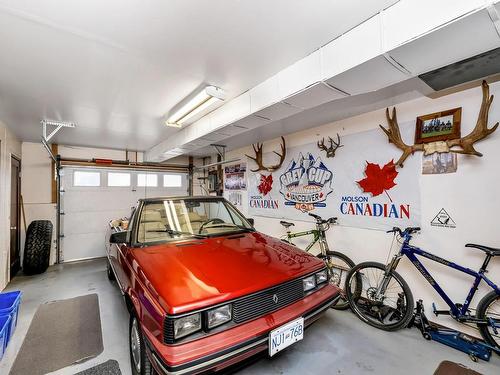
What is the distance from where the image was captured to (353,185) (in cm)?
313

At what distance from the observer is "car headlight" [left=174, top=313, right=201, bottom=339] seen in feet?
4.19

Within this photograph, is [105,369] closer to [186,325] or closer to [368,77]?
[186,325]

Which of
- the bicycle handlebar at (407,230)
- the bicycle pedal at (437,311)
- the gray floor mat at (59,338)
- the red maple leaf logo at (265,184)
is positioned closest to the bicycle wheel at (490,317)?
the bicycle pedal at (437,311)

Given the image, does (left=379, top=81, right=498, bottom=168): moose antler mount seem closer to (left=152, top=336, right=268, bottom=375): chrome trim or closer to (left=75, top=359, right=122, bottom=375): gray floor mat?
(left=152, top=336, right=268, bottom=375): chrome trim

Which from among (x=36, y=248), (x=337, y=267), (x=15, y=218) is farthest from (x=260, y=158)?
(x=15, y=218)

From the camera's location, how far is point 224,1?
1.34m

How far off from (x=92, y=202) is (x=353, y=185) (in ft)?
19.1

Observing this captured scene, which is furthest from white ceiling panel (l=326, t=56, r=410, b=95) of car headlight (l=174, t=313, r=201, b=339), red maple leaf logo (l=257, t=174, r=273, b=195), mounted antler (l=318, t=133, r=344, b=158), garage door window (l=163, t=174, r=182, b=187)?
garage door window (l=163, t=174, r=182, b=187)

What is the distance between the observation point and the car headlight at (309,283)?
1847mm

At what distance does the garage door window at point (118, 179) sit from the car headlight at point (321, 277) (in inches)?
221

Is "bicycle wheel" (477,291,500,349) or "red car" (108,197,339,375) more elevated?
"red car" (108,197,339,375)

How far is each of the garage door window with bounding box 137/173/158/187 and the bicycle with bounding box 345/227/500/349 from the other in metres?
5.46

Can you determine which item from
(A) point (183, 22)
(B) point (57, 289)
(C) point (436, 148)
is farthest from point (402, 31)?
(B) point (57, 289)

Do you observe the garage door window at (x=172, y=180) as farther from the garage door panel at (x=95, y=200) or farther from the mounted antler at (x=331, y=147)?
the mounted antler at (x=331, y=147)
